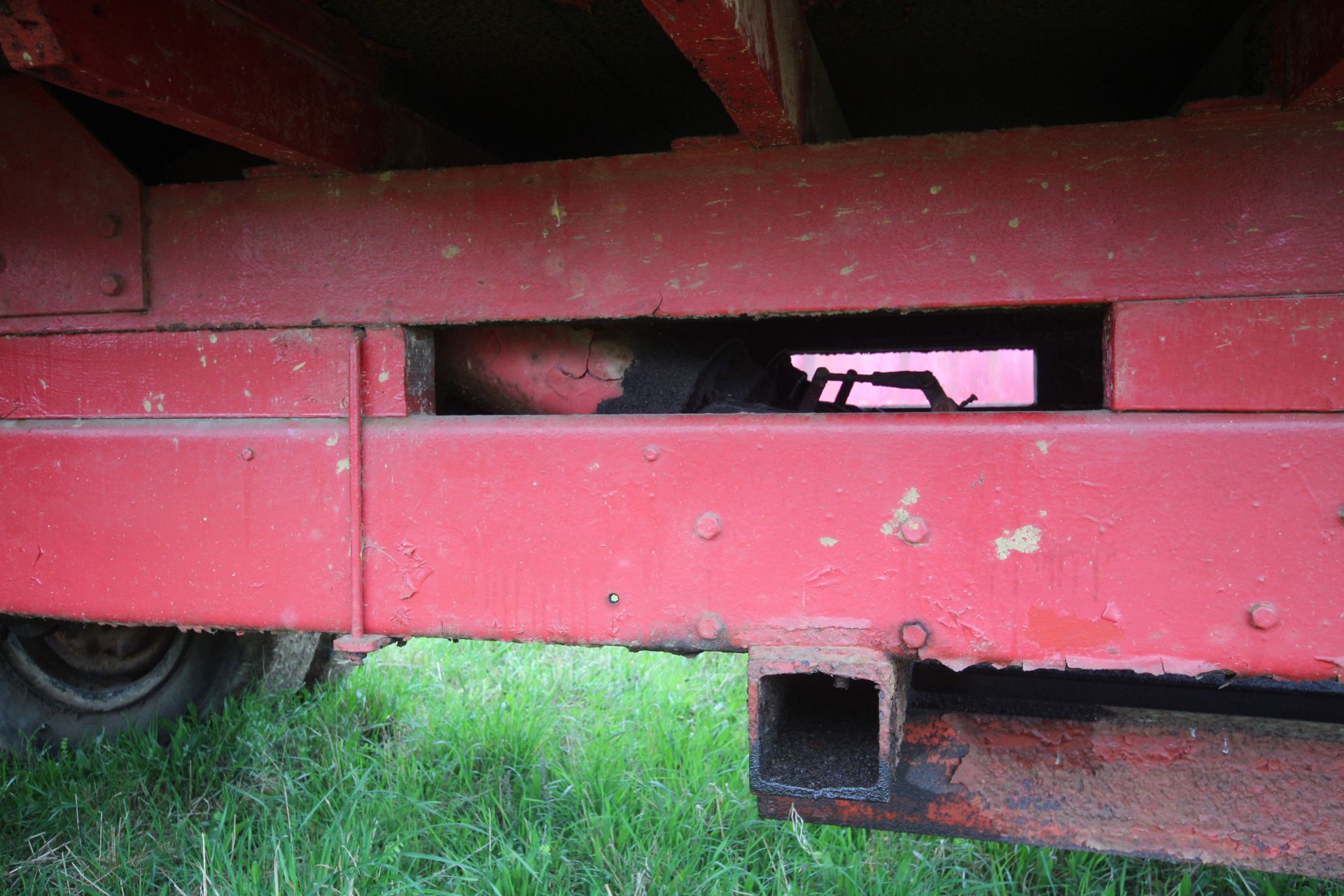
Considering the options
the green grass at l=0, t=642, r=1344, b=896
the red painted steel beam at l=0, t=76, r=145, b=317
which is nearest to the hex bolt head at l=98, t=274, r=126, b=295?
the red painted steel beam at l=0, t=76, r=145, b=317

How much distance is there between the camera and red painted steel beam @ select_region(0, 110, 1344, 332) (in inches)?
46.1

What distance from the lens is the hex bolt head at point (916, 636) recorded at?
1231 millimetres

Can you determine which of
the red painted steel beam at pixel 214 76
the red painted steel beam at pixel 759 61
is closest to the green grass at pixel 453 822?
the red painted steel beam at pixel 214 76

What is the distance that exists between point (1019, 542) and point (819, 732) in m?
0.44

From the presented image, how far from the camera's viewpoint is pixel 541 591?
137 cm

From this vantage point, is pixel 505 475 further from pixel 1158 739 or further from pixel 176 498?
pixel 1158 739

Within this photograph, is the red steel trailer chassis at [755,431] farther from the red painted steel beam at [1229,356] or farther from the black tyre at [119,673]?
the black tyre at [119,673]

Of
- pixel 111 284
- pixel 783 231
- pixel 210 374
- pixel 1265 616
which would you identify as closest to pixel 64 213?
pixel 111 284

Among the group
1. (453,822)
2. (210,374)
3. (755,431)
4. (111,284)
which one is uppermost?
(111,284)

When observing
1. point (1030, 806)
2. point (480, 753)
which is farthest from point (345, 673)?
point (1030, 806)

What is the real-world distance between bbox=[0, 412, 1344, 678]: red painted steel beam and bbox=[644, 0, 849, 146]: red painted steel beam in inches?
16.0

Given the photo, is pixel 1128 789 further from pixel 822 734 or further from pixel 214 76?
pixel 214 76

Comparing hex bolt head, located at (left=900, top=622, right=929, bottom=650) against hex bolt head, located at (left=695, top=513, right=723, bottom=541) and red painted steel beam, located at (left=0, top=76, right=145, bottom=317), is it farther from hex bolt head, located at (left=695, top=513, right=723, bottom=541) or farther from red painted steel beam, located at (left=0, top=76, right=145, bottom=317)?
red painted steel beam, located at (left=0, top=76, right=145, bottom=317)

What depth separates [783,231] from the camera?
4.30 feet
